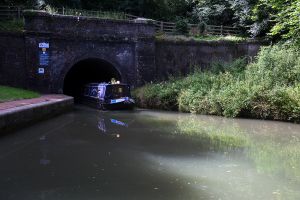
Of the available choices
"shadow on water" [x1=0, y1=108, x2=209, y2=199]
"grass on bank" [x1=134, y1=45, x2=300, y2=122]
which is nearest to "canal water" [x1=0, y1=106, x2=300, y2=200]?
"shadow on water" [x1=0, y1=108, x2=209, y2=199]

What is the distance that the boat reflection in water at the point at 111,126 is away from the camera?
11742 millimetres

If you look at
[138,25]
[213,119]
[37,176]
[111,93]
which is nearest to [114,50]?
[138,25]

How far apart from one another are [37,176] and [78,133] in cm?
503

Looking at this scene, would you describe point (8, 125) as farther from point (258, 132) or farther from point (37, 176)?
point (258, 132)

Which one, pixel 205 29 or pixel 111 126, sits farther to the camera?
pixel 205 29

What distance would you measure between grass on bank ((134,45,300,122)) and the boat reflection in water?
13.9ft

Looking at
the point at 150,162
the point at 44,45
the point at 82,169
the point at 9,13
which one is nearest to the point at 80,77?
the point at 9,13

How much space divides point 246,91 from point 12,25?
→ 12726 millimetres

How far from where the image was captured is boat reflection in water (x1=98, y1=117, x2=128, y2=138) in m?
11.7

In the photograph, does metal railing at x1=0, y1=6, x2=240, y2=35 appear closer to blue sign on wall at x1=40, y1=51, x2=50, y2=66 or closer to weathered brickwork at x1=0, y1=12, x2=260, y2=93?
weathered brickwork at x1=0, y1=12, x2=260, y2=93

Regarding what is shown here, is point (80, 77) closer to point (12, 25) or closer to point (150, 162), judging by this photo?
point (12, 25)

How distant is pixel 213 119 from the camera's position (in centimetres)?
1514

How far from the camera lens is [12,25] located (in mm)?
19984

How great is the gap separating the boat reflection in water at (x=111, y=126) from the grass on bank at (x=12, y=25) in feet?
26.0
